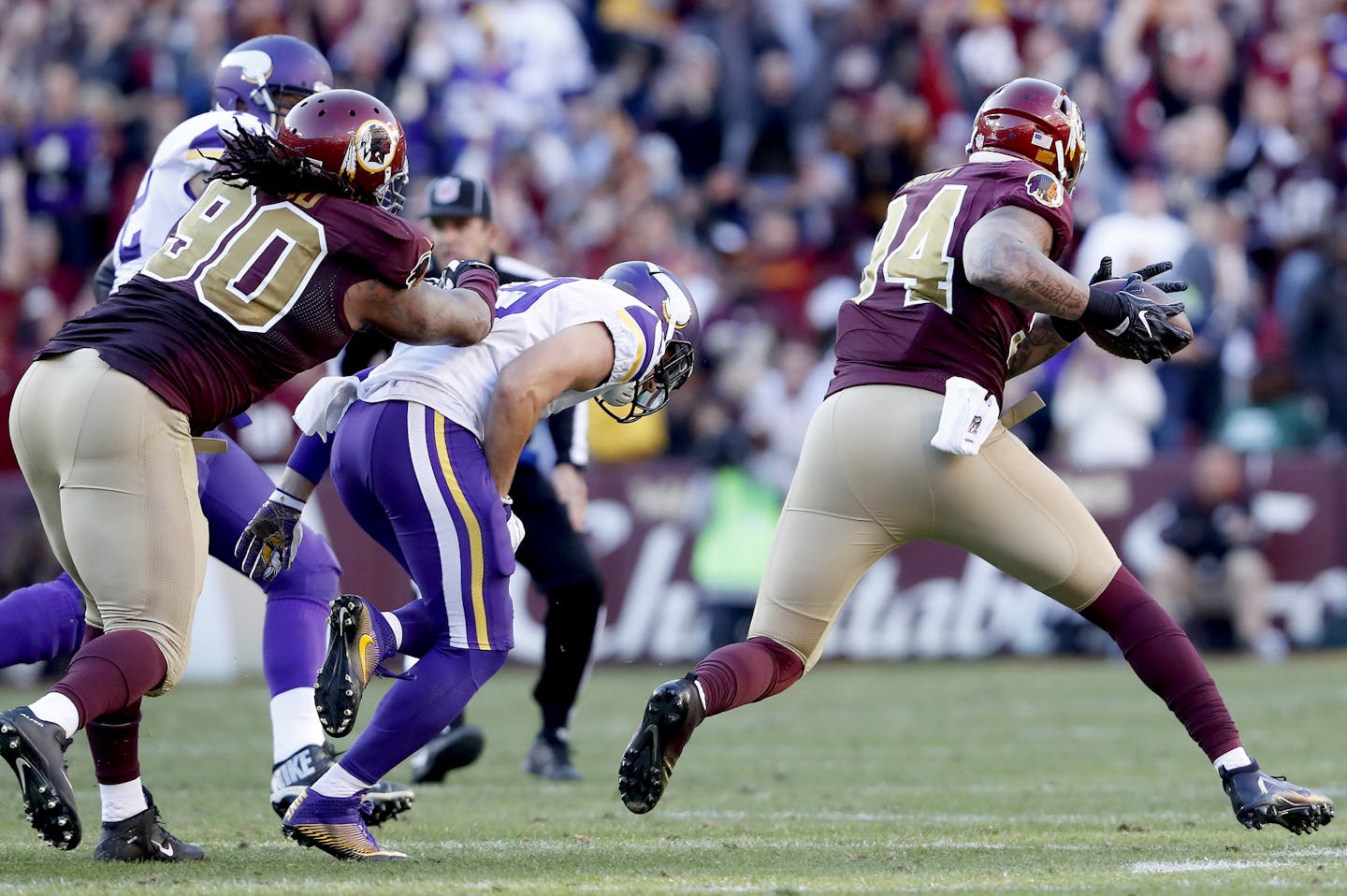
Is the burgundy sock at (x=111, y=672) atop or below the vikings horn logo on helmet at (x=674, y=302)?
below

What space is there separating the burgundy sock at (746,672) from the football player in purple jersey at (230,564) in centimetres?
95

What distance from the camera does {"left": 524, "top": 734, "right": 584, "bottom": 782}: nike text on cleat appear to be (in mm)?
7133

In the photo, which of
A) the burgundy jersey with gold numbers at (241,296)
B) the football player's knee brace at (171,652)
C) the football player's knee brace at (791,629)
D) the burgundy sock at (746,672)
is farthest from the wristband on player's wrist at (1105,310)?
the football player's knee brace at (171,652)

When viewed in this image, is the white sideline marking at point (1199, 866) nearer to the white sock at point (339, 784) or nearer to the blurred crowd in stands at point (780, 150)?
the white sock at point (339, 784)

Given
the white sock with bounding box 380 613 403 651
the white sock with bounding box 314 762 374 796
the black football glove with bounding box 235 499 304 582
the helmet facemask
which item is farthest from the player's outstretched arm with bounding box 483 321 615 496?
the white sock with bounding box 314 762 374 796

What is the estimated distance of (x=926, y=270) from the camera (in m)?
5.02

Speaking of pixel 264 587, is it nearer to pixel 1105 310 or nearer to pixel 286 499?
pixel 286 499

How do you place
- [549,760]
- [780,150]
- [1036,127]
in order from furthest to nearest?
[780,150]
[549,760]
[1036,127]

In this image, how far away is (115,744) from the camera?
4.93 metres

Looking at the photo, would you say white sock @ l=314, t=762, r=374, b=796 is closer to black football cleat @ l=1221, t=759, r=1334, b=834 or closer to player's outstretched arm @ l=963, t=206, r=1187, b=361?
player's outstretched arm @ l=963, t=206, r=1187, b=361

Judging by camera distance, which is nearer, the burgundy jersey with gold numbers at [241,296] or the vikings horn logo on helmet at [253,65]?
the burgundy jersey with gold numbers at [241,296]

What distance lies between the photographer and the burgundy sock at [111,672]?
438cm

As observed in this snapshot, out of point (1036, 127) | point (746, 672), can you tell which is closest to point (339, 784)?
point (746, 672)

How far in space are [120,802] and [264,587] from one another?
88 cm
